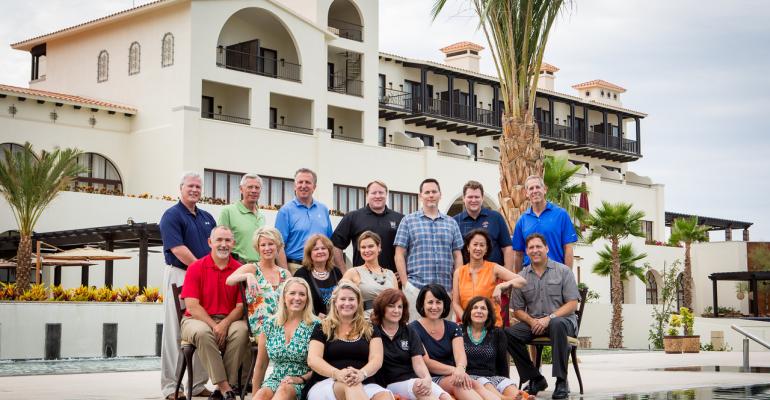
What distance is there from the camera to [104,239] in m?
28.3

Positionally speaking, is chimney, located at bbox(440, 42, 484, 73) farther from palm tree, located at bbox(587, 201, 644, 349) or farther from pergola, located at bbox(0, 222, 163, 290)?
pergola, located at bbox(0, 222, 163, 290)

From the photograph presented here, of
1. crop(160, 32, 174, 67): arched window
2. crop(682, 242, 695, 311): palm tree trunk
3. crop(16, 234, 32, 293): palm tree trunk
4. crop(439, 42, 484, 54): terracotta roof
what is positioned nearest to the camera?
crop(16, 234, 32, 293): palm tree trunk

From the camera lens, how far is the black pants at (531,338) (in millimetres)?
10156

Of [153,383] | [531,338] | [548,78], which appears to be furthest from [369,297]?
[548,78]

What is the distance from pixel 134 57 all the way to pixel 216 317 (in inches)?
1191

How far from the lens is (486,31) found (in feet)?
62.0

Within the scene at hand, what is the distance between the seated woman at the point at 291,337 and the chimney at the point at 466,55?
1814 inches

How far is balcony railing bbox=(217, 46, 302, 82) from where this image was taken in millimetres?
37438

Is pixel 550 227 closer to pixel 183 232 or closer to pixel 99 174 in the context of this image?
pixel 183 232

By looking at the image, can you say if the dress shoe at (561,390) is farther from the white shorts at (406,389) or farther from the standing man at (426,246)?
the white shorts at (406,389)

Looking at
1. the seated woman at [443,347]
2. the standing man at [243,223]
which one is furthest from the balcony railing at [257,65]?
the seated woman at [443,347]

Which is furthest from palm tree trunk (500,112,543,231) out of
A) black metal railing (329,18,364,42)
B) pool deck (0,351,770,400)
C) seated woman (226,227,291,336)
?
black metal railing (329,18,364,42)

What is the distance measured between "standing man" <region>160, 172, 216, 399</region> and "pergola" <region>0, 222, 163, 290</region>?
52.1ft

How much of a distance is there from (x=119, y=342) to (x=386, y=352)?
1461 cm
